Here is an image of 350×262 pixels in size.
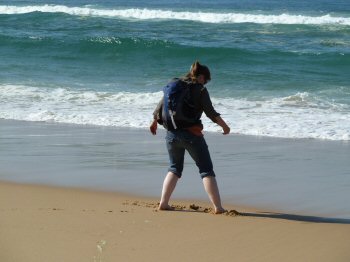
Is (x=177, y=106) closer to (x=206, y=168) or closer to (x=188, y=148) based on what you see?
(x=188, y=148)

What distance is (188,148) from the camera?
23.7 feet

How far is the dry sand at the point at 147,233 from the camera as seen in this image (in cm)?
588

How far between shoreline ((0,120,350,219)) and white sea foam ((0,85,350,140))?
76cm

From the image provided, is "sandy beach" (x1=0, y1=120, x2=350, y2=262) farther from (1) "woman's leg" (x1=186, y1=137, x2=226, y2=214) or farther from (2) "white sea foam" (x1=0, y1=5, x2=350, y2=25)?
(2) "white sea foam" (x1=0, y1=5, x2=350, y2=25)

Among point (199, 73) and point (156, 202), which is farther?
point (156, 202)

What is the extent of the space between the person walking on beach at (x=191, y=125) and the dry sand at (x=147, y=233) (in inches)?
10.2

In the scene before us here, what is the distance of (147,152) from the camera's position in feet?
34.2

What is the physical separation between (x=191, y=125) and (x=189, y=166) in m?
2.41

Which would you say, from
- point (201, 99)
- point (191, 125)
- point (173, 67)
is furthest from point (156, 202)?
point (173, 67)

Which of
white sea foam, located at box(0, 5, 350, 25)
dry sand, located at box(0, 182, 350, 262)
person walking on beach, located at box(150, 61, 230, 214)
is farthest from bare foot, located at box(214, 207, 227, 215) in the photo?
white sea foam, located at box(0, 5, 350, 25)

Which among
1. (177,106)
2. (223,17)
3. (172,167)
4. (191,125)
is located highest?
(177,106)

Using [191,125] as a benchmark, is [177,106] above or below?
above

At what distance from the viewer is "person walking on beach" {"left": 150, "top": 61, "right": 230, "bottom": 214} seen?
22.9ft

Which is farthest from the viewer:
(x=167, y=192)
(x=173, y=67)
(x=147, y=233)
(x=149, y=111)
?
(x=173, y=67)
